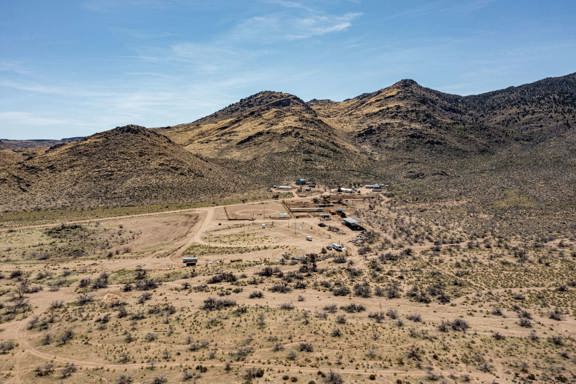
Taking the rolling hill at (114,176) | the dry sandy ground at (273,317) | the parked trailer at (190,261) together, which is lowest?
the dry sandy ground at (273,317)

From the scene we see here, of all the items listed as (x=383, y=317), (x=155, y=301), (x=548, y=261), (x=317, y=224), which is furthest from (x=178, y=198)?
(x=548, y=261)

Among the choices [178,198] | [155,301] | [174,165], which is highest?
[174,165]

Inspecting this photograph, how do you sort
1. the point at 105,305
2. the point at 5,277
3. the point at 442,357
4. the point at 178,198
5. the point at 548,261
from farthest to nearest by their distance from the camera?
1. the point at 178,198
2. the point at 548,261
3. the point at 5,277
4. the point at 105,305
5. the point at 442,357

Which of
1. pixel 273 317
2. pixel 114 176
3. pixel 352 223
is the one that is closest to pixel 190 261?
pixel 273 317

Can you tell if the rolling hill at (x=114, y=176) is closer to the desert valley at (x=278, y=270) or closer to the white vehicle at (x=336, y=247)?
the desert valley at (x=278, y=270)

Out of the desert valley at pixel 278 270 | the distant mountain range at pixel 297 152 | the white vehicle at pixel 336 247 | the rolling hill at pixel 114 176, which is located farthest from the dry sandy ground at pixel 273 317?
the distant mountain range at pixel 297 152

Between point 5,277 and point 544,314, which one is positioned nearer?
point 544,314

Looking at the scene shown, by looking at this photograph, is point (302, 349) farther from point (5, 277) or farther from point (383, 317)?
point (5, 277)
